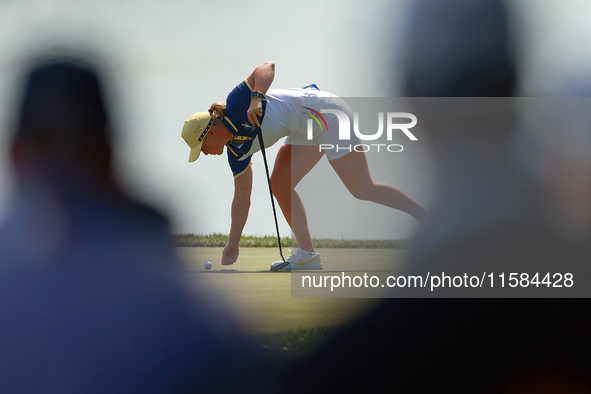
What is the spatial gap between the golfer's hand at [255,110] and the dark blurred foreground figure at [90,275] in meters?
0.97

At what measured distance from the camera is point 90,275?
2.37 m

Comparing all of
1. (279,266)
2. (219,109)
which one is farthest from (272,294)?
(219,109)

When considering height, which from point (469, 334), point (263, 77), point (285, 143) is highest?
point (263, 77)

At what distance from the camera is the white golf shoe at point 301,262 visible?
2.78 metres

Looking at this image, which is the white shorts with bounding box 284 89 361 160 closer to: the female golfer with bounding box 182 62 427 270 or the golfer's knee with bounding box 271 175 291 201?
the female golfer with bounding box 182 62 427 270

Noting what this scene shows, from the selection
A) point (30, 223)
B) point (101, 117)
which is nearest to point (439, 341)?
point (30, 223)

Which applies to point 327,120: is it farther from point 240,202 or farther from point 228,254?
point 228,254

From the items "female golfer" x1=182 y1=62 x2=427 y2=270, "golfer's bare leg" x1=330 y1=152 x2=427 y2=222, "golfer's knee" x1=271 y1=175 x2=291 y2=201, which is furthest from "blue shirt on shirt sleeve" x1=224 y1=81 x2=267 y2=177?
"golfer's bare leg" x1=330 y1=152 x2=427 y2=222

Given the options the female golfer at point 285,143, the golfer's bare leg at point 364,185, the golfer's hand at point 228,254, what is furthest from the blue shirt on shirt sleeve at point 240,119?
the golfer's hand at point 228,254

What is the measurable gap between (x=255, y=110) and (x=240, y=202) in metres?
0.67

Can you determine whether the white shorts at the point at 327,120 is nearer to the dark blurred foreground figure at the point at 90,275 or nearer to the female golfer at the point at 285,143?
the female golfer at the point at 285,143

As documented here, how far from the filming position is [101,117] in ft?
11.3

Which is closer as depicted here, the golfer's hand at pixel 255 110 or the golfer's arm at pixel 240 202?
the golfer's hand at pixel 255 110

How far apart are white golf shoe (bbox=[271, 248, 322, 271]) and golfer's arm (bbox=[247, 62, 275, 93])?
1.05 m
